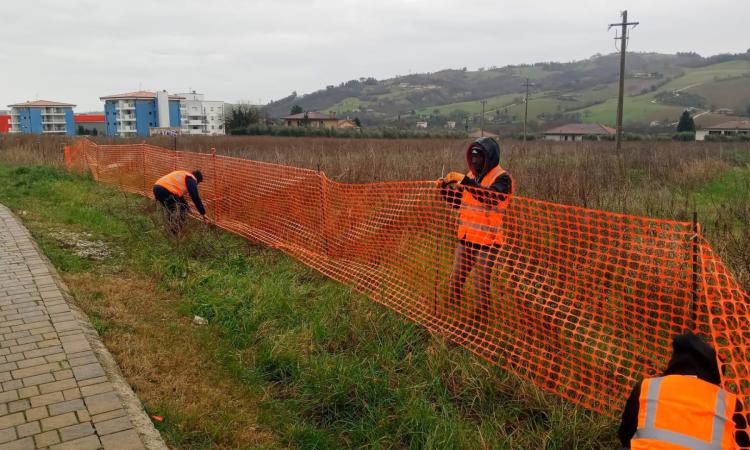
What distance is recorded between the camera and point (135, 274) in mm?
6145

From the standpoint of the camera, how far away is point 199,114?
10919 centimetres

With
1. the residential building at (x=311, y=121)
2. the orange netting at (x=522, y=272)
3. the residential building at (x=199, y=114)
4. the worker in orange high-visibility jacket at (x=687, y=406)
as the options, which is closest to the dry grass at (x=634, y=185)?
the orange netting at (x=522, y=272)

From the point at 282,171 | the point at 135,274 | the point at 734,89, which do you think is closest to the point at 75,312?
the point at 135,274

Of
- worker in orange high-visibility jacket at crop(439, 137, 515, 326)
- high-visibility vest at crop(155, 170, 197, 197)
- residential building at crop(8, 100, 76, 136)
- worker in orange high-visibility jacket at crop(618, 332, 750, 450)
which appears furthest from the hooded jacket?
residential building at crop(8, 100, 76, 136)

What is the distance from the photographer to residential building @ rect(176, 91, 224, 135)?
106512mm

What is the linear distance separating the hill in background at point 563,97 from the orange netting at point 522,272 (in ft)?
237

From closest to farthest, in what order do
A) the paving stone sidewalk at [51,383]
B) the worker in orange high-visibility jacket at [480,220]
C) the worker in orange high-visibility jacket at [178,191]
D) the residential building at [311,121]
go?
the paving stone sidewalk at [51,383] → the worker in orange high-visibility jacket at [480,220] → the worker in orange high-visibility jacket at [178,191] → the residential building at [311,121]

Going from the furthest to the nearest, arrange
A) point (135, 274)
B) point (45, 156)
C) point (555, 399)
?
point (45, 156), point (135, 274), point (555, 399)

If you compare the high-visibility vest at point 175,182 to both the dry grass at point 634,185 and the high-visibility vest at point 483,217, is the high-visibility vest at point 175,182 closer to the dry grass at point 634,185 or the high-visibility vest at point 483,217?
the dry grass at point 634,185

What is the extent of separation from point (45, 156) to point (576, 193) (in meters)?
19.8

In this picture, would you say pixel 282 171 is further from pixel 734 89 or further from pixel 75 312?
pixel 734 89

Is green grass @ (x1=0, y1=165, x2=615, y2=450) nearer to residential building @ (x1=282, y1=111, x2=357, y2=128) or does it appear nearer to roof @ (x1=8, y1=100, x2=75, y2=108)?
residential building @ (x1=282, y1=111, x2=357, y2=128)

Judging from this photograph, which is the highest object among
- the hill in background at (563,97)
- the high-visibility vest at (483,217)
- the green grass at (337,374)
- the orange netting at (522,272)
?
the hill in background at (563,97)

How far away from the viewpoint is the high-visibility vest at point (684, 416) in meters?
1.87
